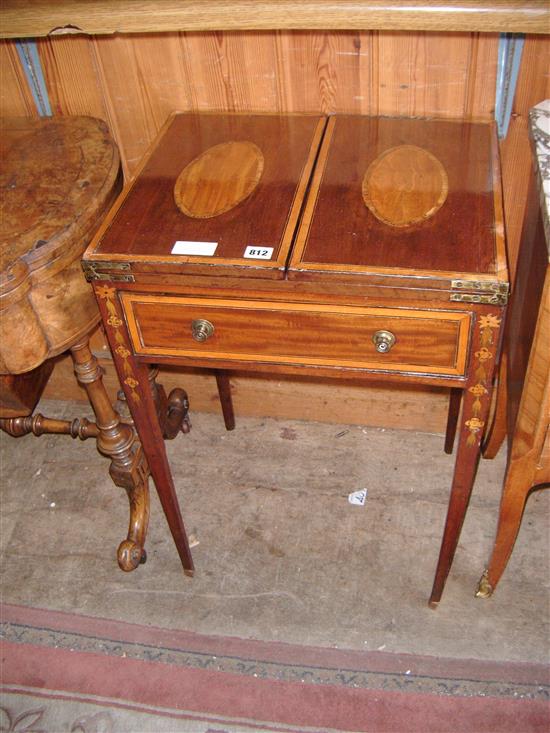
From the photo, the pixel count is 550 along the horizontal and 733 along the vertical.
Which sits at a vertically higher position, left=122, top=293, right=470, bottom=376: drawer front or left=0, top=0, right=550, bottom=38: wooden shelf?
left=0, top=0, right=550, bottom=38: wooden shelf

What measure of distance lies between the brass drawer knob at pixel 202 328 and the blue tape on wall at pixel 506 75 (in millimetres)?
803

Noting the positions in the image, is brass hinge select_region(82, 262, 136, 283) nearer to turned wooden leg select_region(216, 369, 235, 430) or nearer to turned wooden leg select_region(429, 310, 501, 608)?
turned wooden leg select_region(429, 310, 501, 608)

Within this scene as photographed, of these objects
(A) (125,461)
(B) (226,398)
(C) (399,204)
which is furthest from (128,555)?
(C) (399,204)

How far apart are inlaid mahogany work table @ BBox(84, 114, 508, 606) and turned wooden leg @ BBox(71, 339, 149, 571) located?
0.33 metres

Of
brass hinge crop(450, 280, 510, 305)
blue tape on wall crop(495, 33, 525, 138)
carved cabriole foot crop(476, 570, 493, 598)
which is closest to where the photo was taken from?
brass hinge crop(450, 280, 510, 305)

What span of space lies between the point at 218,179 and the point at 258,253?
26 cm

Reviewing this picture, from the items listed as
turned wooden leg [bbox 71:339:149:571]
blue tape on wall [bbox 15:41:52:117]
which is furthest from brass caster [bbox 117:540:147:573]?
blue tape on wall [bbox 15:41:52:117]

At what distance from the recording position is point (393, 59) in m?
1.66

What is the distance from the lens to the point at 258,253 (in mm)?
1339

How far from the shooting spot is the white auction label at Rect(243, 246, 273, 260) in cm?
133

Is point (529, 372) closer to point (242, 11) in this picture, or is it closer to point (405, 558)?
point (405, 558)

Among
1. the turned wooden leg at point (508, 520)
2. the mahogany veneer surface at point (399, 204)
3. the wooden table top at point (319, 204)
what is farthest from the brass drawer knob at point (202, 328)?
the turned wooden leg at point (508, 520)

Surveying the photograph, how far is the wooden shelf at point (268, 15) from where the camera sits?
55.0 inches

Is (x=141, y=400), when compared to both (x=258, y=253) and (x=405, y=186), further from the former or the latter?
(x=405, y=186)
